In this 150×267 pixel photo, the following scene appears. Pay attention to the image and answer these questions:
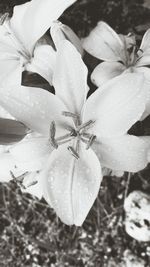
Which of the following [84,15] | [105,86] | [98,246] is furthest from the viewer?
[98,246]

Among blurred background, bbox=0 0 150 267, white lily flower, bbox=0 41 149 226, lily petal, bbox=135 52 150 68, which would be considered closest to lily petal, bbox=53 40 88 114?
white lily flower, bbox=0 41 149 226

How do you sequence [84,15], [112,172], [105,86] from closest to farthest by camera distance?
[105,86], [112,172], [84,15]

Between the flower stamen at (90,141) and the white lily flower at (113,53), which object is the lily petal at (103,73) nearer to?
the white lily flower at (113,53)

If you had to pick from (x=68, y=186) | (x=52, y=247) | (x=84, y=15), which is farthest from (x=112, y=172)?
(x=52, y=247)

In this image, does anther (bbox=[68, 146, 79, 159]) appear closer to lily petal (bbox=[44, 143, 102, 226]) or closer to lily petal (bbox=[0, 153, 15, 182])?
lily petal (bbox=[44, 143, 102, 226])

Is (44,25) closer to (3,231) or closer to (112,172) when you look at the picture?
(112,172)

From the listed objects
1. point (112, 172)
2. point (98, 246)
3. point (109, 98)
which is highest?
Result: point (109, 98)

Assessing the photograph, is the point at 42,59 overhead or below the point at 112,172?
overhead

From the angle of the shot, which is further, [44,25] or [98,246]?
[98,246]
